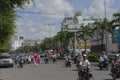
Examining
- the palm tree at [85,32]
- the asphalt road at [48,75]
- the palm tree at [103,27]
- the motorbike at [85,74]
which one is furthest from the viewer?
the palm tree at [85,32]

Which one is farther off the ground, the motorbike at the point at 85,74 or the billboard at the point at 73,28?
the billboard at the point at 73,28

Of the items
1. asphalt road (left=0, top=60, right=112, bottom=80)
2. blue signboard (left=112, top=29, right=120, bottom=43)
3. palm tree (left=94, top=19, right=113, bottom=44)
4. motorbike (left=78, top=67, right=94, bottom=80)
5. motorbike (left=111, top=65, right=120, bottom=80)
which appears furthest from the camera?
blue signboard (left=112, top=29, right=120, bottom=43)

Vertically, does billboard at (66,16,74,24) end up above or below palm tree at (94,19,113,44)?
above

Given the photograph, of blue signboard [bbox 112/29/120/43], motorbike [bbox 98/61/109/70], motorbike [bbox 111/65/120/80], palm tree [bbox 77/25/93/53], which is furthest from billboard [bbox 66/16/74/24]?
motorbike [bbox 111/65/120/80]

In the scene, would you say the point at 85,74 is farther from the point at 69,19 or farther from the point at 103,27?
the point at 69,19

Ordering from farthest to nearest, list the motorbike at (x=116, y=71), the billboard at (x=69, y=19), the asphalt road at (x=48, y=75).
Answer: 1. the billboard at (x=69, y=19)
2. the asphalt road at (x=48, y=75)
3. the motorbike at (x=116, y=71)

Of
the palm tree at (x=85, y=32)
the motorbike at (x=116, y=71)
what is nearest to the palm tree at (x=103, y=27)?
Answer: the palm tree at (x=85, y=32)

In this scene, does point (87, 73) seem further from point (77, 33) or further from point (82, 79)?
point (77, 33)

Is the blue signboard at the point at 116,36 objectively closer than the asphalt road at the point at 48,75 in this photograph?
No

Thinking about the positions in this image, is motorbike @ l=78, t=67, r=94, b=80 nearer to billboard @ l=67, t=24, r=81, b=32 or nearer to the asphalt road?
the asphalt road

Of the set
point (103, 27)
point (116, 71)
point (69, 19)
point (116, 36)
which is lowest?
point (116, 71)

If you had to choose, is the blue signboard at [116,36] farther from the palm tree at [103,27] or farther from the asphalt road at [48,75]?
the asphalt road at [48,75]

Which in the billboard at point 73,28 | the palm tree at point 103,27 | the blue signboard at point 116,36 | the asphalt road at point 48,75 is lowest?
the asphalt road at point 48,75

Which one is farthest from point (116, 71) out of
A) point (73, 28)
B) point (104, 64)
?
point (73, 28)
